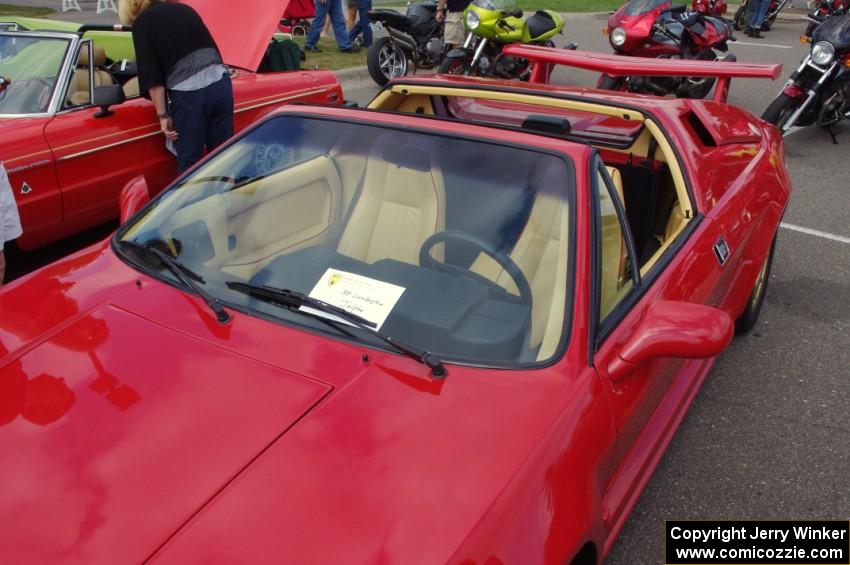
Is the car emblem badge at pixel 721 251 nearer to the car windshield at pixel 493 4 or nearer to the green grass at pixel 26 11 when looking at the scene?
the car windshield at pixel 493 4

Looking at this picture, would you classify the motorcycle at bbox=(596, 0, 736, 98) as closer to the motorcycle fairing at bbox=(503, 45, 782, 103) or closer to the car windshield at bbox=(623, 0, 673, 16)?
the car windshield at bbox=(623, 0, 673, 16)

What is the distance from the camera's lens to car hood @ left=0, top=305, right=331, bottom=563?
1436 mm

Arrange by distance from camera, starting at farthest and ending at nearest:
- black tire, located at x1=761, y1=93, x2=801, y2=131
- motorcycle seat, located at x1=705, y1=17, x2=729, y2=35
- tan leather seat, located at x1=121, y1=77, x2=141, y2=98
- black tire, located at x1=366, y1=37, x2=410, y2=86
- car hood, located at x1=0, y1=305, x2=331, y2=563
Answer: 1. black tire, located at x1=366, y1=37, x2=410, y2=86
2. motorcycle seat, located at x1=705, y1=17, x2=729, y2=35
3. black tire, located at x1=761, y1=93, x2=801, y2=131
4. tan leather seat, located at x1=121, y1=77, x2=141, y2=98
5. car hood, located at x1=0, y1=305, x2=331, y2=563

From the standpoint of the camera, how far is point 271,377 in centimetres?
183

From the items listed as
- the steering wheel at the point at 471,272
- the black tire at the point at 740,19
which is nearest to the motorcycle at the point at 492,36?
the steering wheel at the point at 471,272

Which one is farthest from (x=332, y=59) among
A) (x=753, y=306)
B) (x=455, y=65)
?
(x=753, y=306)

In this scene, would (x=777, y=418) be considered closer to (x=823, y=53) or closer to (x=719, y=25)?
(x=823, y=53)

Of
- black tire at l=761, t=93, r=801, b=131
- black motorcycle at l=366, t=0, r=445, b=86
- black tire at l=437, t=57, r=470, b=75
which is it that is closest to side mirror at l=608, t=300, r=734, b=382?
black tire at l=761, t=93, r=801, b=131

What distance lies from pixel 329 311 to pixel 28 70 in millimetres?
3430

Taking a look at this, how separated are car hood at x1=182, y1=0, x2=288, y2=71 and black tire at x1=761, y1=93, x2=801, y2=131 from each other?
482 centimetres

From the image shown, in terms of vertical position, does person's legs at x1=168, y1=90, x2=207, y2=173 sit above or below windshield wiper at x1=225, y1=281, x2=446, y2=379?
below

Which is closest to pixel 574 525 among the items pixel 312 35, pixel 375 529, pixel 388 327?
pixel 375 529

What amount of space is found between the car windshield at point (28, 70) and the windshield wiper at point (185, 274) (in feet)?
7.63

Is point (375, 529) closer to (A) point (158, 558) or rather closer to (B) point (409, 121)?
(A) point (158, 558)
